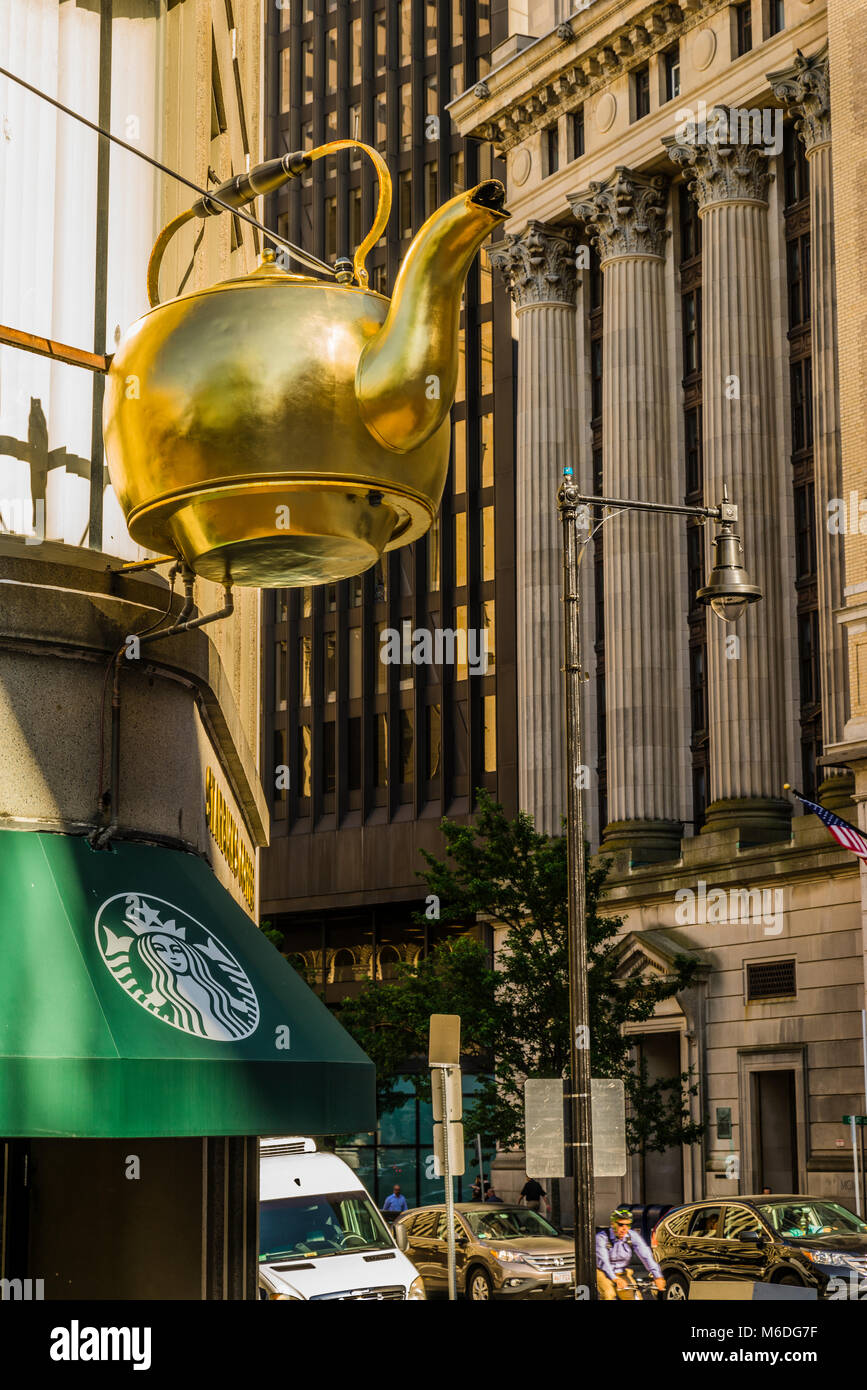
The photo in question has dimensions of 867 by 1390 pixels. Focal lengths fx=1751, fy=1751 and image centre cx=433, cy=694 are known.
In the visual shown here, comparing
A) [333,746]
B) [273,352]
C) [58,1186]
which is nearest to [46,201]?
[273,352]

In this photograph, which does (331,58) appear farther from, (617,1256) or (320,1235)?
(320,1235)

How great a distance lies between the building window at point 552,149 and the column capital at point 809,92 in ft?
40.0

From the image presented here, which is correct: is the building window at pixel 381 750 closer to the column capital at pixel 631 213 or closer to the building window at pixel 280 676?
the building window at pixel 280 676

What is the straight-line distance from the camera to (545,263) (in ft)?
203

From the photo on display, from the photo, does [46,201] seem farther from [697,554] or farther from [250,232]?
[697,554]

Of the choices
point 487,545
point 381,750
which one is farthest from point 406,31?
point 381,750

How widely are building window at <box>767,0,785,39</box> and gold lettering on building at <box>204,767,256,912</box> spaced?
47778 mm

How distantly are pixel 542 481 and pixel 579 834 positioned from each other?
4302cm

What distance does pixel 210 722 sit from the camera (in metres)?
7.73

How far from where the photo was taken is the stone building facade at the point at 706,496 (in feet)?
152

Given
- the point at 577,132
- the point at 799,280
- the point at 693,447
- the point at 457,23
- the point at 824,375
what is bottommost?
the point at 824,375

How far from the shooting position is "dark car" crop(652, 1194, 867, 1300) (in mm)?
23031

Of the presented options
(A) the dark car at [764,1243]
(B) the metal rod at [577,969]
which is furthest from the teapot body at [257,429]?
(A) the dark car at [764,1243]
